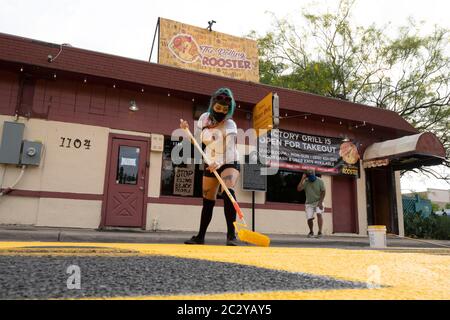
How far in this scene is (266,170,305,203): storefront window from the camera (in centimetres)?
1064

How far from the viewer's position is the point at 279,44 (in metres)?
18.8

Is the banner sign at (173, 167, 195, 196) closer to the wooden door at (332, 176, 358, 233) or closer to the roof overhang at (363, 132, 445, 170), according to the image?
the wooden door at (332, 176, 358, 233)

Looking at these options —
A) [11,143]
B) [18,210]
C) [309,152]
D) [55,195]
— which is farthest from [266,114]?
[18,210]

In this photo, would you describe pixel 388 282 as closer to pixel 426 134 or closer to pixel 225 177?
pixel 225 177

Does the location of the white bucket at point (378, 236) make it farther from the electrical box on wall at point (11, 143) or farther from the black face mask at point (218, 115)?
the electrical box on wall at point (11, 143)

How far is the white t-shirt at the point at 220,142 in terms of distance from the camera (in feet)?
15.1

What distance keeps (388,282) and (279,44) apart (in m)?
18.7

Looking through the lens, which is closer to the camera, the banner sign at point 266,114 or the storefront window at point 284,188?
the banner sign at point 266,114

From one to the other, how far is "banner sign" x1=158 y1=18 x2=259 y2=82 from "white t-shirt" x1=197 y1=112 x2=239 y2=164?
7873 millimetres

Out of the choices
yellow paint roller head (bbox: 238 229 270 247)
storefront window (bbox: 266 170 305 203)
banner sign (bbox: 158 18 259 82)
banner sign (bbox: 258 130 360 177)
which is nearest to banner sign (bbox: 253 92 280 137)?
banner sign (bbox: 258 130 360 177)

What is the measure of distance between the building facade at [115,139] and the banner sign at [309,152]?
0.36 meters

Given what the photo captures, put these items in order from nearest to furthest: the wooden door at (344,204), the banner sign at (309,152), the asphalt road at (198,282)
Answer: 1. the asphalt road at (198,282)
2. the banner sign at (309,152)
3. the wooden door at (344,204)

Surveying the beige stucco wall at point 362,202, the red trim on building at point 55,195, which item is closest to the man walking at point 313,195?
the beige stucco wall at point 362,202

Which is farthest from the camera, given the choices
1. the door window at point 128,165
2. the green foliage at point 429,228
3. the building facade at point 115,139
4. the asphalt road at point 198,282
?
the green foliage at point 429,228
